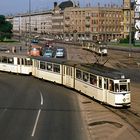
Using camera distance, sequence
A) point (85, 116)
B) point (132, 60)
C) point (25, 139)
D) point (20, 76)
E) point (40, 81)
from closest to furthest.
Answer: point (25, 139) → point (85, 116) → point (40, 81) → point (20, 76) → point (132, 60)

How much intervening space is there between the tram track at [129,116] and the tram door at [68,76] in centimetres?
1016

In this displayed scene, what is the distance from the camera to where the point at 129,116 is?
1267 inches

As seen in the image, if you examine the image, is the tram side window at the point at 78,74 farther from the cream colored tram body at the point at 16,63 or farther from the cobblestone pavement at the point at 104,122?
the cream colored tram body at the point at 16,63

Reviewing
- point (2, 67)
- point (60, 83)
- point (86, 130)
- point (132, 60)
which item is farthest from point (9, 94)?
point (132, 60)

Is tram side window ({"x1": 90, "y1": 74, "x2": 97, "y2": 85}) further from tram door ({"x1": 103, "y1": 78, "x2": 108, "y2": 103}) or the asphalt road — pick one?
tram door ({"x1": 103, "y1": 78, "x2": 108, "y2": 103})

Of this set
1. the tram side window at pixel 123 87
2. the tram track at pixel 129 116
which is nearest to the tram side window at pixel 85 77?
the tram track at pixel 129 116

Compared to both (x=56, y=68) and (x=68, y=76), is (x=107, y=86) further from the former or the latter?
(x=56, y=68)

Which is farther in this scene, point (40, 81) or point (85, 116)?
point (40, 81)

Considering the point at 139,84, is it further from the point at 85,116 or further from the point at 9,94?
the point at 85,116

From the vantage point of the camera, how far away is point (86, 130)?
91.2ft

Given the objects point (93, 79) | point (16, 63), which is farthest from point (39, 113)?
point (16, 63)

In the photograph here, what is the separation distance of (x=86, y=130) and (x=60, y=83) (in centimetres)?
2303

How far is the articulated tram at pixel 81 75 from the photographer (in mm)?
34812

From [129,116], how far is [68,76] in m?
16.0
